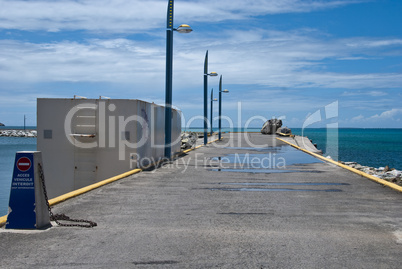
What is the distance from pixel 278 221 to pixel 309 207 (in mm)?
1581

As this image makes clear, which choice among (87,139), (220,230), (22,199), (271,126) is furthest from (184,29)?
(271,126)

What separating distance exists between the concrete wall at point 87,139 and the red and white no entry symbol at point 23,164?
25.5 feet

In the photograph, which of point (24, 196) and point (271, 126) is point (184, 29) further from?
point (271, 126)

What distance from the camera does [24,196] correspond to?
6605 mm

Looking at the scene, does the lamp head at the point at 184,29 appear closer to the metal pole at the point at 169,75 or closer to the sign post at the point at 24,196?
the metal pole at the point at 169,75

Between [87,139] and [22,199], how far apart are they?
850cm

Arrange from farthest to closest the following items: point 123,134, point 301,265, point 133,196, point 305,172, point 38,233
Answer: point 305,172
point 123,134
point 133,196
point 38,233
point 301,265

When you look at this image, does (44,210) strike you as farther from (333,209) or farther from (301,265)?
(333,209)

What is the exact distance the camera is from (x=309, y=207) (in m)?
8.87

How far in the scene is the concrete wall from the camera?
14.6 m

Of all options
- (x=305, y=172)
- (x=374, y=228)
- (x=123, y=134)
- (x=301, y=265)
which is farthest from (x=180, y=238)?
(x=305, y=172)

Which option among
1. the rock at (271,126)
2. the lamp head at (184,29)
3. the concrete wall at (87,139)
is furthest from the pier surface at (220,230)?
the rock at (271,126)

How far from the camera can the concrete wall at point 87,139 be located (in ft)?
47.9

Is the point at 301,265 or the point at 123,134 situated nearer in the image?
the point at 301,265
